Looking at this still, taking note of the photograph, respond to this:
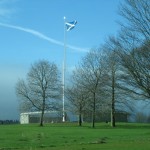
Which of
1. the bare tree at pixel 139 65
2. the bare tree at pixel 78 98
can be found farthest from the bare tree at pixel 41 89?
the bare tree at pixel 139 65

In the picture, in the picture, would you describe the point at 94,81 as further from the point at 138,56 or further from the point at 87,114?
the point at 138,56

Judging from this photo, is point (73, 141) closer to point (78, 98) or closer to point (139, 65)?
point (139, 65)

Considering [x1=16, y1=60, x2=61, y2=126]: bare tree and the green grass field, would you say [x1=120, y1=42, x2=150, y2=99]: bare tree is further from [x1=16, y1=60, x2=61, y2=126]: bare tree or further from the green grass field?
[x1=16, y1=60, x2=61, y2=126]: bare tree

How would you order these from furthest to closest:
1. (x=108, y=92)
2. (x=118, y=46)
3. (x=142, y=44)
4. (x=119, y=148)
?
(x=108, y=92) < (x=118, y=46) < (x=142, y=44) < (x=119, y=148)

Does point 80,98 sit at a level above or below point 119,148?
above

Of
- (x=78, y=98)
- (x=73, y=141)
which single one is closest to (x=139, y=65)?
(x=73, y=141)

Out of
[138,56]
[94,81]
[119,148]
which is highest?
[94,81]

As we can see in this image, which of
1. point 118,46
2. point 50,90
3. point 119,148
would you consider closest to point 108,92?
point 50,90

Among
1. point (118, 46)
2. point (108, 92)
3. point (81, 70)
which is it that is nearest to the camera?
point (118, 46)

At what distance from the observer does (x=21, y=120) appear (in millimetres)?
112062

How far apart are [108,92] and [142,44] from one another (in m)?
44.3

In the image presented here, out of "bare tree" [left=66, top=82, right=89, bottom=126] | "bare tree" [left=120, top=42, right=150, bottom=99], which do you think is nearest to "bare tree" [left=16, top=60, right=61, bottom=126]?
"bare tree" [left=66, top=82, right=89, bottom=126]

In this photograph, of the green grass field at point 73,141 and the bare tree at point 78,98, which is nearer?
the green grass field at point 73,141

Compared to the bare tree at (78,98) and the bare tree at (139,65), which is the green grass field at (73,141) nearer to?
the bare tree at (139,65)
